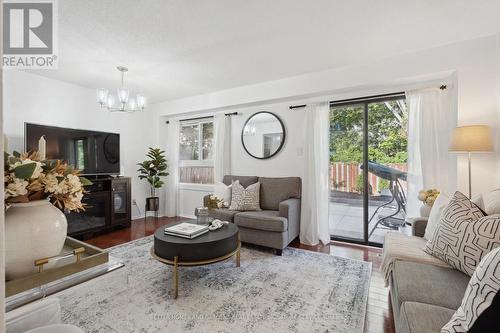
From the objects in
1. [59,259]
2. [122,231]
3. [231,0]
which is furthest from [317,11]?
[122,231]

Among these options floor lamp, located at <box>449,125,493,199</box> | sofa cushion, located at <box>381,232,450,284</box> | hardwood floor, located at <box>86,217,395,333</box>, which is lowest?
hardwood floor, located at <box>86,217,395,333</box>

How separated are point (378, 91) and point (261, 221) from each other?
234 centimetres

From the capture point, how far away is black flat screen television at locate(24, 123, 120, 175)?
3.17m

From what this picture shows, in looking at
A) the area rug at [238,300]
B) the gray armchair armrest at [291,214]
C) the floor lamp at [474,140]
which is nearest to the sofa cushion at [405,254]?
the area rug at [238,300]

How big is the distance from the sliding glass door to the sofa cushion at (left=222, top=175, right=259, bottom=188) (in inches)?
48.5

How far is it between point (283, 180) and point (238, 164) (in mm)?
1024

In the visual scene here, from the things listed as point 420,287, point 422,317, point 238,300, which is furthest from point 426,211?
point 238,300

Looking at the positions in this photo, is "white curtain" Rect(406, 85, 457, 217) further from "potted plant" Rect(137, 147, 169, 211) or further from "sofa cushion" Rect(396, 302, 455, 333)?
"potted plant" Rect(137, 147, 169, 211)

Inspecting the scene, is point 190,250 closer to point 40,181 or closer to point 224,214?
point 224,214

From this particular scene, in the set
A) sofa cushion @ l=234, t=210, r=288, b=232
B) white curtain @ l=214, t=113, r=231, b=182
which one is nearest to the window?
white curtain @ l=214, t=113, r=231, b=182

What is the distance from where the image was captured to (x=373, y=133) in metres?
3.28

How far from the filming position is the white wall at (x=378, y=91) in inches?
91.0

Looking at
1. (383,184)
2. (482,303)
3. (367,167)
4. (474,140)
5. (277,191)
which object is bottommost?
(482,303)

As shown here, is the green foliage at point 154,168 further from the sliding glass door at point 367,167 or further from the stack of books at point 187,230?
the sliding glass door at point 367,167
